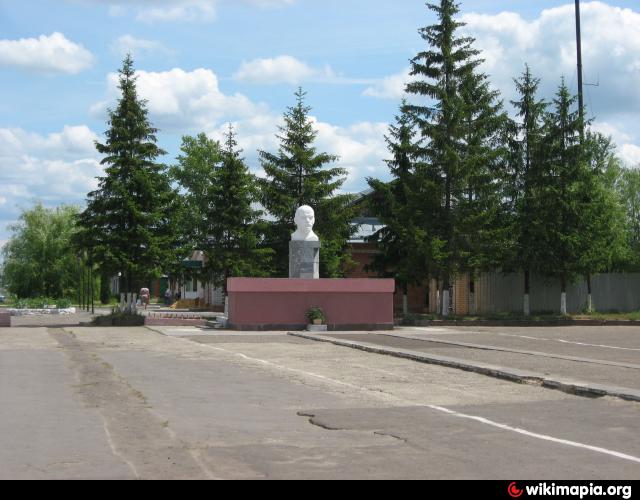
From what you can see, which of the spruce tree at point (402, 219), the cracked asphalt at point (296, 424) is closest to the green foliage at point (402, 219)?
the spruce tree at point (402, 219)

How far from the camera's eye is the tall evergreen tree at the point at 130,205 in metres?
39.0

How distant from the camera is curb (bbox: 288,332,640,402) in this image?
531 inches

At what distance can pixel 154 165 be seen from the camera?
4041 centimetres

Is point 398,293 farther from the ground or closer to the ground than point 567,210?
closer to the ground

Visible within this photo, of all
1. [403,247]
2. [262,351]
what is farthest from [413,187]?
[262,351]

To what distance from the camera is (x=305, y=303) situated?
112 ft

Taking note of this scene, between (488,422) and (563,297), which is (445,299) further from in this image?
(488,422)

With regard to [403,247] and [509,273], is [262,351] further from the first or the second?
[509,273]

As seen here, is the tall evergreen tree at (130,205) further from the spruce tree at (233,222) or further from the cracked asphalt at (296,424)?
the cracked asphalt at (296,424)

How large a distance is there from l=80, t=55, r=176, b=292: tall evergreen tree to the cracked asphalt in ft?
64.7
